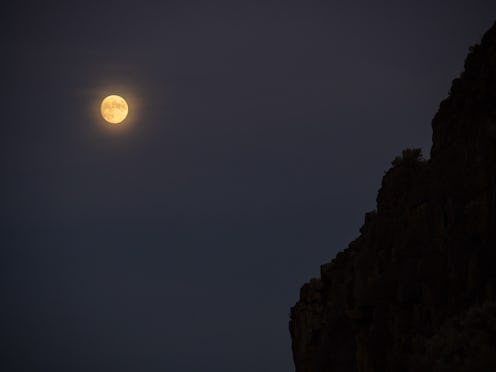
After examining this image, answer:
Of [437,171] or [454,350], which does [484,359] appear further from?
[437,171]

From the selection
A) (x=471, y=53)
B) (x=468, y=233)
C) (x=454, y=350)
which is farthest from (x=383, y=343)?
(x=471, y=53)

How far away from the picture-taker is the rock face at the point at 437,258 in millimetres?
20716

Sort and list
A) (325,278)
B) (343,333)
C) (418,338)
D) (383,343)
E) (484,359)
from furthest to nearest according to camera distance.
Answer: (325,278), (343,333), (383,343), (418,338), (484,359)

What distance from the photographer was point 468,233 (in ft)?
80.0

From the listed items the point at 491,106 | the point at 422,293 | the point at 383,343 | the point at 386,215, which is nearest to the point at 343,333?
the point at 383,343

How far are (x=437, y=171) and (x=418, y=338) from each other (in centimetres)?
911

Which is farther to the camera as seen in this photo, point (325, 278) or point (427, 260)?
point (325, 278)

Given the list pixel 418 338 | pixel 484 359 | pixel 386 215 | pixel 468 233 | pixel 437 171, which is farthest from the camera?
pixel 386 215

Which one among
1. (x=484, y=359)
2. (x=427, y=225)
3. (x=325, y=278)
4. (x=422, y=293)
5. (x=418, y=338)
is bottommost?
(x=484, y=359)

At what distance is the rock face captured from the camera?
20.7m

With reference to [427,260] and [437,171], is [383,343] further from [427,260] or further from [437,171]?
[437,171]

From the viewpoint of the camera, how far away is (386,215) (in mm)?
36344

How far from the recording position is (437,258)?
26984mm

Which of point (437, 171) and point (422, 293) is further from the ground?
point (437, 171)
